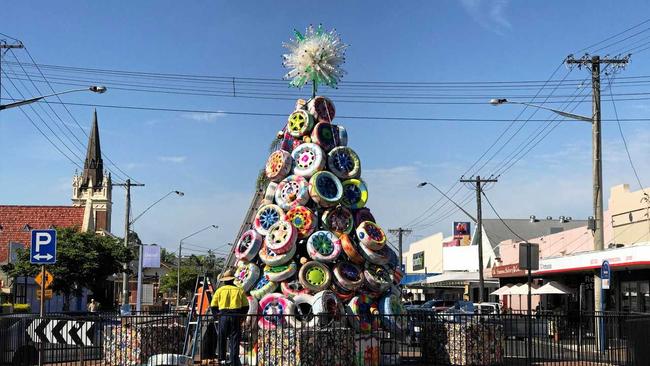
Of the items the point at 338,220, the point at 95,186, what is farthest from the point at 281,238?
the point at 95,186

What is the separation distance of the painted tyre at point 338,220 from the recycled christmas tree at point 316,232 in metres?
0.02

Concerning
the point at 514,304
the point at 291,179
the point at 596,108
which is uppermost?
the point at 596,108

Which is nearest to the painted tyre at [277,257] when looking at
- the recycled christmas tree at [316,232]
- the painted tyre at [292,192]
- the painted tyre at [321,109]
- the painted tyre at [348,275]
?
the recycled christmas tree at [316,232]

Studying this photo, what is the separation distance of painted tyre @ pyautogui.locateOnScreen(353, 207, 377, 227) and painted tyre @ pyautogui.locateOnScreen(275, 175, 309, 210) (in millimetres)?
1246

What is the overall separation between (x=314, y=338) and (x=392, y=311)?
9.14 ft

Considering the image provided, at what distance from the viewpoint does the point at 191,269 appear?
102 metres

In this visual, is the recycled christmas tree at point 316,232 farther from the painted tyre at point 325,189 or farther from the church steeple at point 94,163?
the church steeple at point 94,163

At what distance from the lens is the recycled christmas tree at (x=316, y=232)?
15328 mm

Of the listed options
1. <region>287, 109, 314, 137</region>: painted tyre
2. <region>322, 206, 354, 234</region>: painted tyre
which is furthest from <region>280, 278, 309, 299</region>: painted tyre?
<region>287, 109, 314, 137</region>: painted tyre

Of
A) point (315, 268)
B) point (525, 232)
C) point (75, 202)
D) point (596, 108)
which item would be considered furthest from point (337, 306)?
point (75, 202)

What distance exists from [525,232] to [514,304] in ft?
61.8

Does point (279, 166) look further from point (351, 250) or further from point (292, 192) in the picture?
point (351, 250)

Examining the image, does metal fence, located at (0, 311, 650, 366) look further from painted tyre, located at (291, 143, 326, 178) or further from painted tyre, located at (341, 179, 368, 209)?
painted tyre, located at (291, 143, 326, 178)

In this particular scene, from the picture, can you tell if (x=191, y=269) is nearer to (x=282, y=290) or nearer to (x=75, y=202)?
(x=75, y=202)
